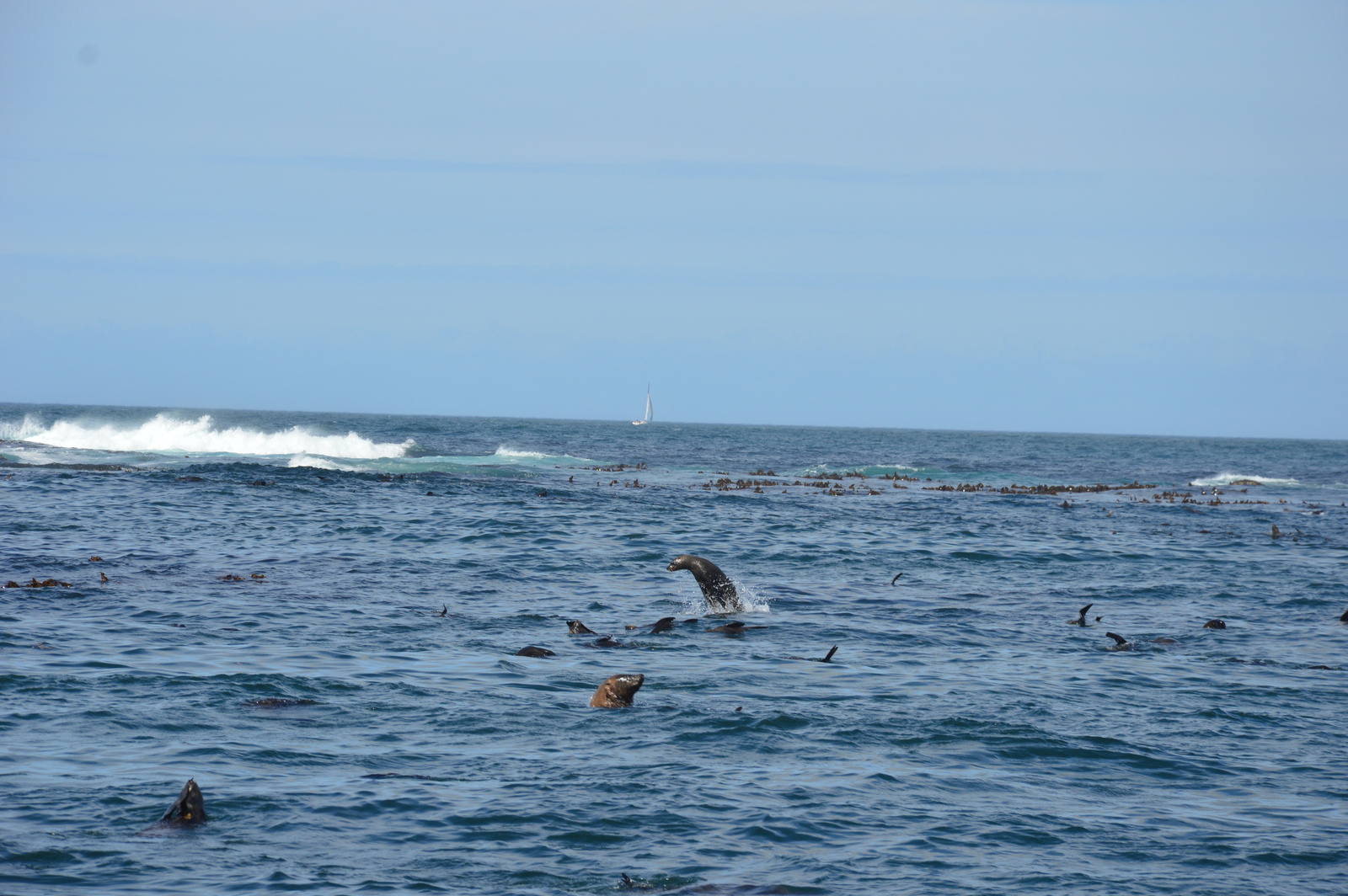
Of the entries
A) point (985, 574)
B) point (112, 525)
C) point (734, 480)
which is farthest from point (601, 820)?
point (734, 480)

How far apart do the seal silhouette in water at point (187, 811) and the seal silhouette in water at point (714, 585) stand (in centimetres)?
1018

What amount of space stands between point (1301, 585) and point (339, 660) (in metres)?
20.0

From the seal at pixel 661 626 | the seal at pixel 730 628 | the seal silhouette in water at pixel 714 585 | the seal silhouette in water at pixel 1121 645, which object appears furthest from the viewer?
the seal silhouette in water at pixel 714 585

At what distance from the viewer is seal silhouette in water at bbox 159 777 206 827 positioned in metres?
7.90

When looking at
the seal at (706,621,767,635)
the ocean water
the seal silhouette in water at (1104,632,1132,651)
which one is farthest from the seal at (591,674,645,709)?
the seal silhouette in water at (1104,632,1132,651)

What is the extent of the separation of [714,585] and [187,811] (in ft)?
36.4

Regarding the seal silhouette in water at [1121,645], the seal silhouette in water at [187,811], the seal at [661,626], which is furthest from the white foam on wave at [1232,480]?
the seal silhouette in water at [187,811]

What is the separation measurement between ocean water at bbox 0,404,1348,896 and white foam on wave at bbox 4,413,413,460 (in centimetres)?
4107

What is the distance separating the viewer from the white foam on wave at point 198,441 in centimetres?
6812

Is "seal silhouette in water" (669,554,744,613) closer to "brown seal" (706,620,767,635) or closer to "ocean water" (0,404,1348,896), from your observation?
"ocean water" (0,404,1348,896)

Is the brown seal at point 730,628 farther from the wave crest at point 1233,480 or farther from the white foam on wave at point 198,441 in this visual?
the wave crest at point 1233,480

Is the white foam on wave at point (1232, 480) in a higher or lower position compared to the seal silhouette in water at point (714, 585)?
higher

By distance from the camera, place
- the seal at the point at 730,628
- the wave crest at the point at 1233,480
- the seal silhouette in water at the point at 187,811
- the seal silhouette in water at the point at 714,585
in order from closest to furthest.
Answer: the seal silhouette in water at the point at 187,811 < the seal at the point at 730,628 < the seal silhouette in water at the point at 714,585 < the wave crest at the point at 1233,480

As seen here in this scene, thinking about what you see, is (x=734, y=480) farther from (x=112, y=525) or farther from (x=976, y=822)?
(x=976, y=822)
